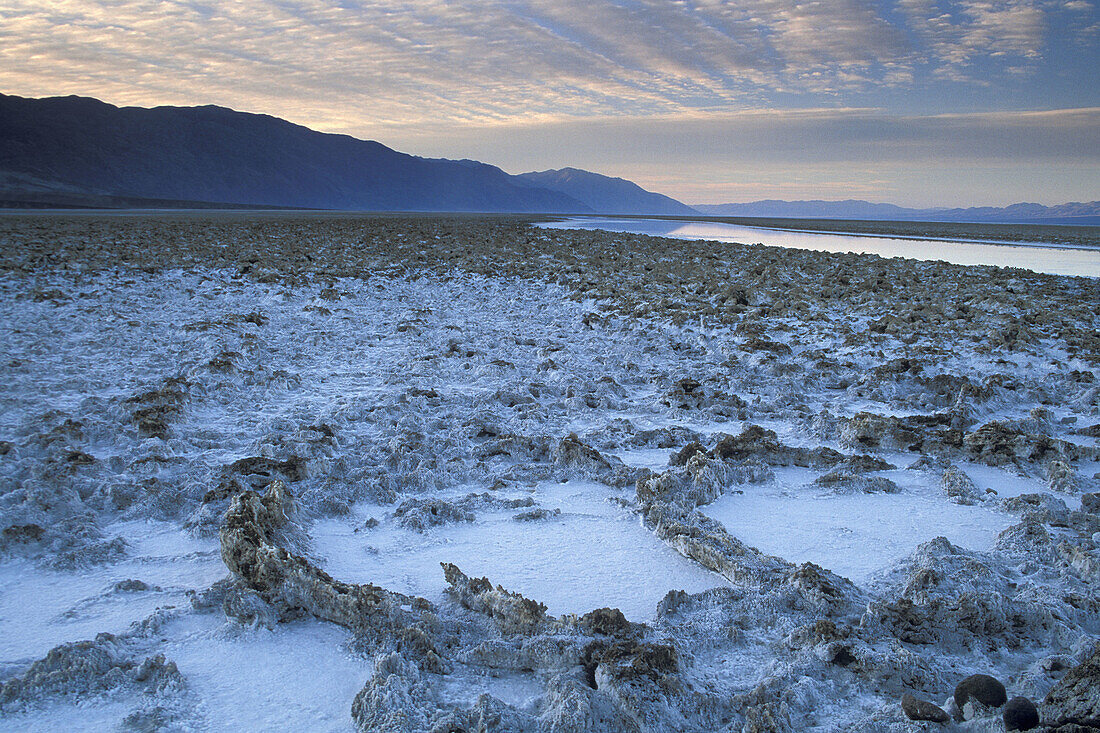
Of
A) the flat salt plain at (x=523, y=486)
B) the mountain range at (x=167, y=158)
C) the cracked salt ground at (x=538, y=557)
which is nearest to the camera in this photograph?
the flat salt plain at (x=523, y=486)

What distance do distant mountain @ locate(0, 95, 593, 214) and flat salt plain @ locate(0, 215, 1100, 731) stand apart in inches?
3937

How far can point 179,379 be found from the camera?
19.1ft

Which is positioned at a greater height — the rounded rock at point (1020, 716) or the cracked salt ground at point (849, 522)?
the rounded rock at point (1020, 716)

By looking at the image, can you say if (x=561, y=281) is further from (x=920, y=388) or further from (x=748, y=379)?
(x=920, y=388)

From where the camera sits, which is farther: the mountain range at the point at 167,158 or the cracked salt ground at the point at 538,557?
the mountain range at the point at 167,158

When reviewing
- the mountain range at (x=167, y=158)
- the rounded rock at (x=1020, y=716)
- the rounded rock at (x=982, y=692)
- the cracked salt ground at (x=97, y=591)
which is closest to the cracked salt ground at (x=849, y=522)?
the rounded rock at (x=982, y=692)

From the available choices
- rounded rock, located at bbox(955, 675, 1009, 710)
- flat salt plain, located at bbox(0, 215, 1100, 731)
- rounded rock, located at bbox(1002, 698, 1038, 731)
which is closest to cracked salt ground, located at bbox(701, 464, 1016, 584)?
flat salt plain, located at bbox(0, 215, 1100, 731)

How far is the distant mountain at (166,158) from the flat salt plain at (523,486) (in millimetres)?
99999

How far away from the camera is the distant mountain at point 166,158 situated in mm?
124688

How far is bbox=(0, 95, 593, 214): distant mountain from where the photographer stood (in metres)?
125

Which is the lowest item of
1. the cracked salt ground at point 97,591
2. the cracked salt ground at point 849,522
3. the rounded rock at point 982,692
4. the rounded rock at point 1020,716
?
the cracked salt ground at point 97,591

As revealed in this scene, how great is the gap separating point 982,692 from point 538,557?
72.9 inches

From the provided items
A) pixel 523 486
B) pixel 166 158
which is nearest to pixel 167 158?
pixel 166 158

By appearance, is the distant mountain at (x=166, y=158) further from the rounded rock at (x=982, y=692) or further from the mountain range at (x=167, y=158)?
the rounded rock at (x=982, y=692)
